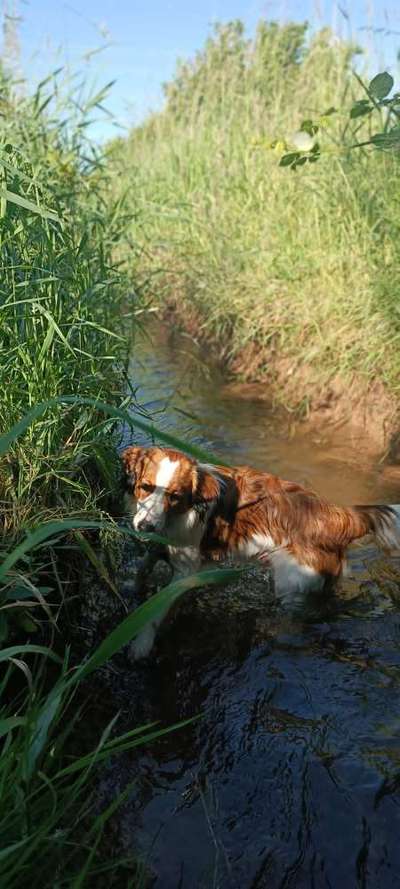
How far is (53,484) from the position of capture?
118 inches

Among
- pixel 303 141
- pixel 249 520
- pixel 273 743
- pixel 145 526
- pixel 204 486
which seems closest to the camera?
pixel 273 743

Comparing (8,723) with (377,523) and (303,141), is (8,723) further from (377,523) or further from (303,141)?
(303,141)

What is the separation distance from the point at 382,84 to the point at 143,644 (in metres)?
2.15

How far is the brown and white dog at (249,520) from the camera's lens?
3.27m

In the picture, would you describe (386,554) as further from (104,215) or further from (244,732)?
(104,215)

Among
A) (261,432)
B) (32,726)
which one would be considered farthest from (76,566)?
(261,432)

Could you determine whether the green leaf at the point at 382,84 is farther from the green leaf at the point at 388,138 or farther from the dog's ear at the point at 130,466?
the dog's ear at the point at 130,466

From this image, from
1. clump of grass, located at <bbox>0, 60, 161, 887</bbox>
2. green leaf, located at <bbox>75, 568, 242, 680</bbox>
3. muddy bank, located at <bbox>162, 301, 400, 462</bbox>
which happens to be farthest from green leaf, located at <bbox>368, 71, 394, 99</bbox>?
muddy bank, located at <bbox>162, 301, 400, 462</bbox>

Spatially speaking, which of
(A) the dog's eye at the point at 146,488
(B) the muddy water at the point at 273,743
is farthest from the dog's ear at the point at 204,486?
(B) the muddy water at the point at 273,743

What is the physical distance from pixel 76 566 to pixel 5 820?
1391mm

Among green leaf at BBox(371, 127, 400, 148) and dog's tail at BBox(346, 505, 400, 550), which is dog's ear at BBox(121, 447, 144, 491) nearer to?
dog's tail at BBox(346, 505, 400, 550)

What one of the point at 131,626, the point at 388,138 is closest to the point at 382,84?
the point at 388,138

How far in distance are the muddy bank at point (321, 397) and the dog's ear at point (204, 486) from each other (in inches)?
72.9

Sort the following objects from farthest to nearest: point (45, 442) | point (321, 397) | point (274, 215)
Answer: point (274, 215), point (321, 397), point (45, 442)
